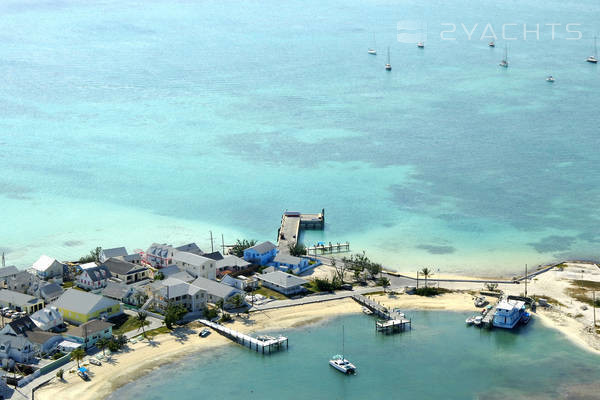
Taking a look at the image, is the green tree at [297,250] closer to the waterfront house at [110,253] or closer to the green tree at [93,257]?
the waterfront house at [110,253]

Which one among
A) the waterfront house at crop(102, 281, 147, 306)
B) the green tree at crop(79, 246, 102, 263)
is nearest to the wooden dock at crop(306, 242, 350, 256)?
the waterfront house at crop(102, 281, 147, 306)

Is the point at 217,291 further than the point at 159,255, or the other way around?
the point at 159,255

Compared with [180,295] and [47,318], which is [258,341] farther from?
[47,318]

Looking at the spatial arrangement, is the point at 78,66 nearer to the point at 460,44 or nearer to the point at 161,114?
the point at 161,114

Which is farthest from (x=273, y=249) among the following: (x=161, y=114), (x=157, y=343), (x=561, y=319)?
(x=161, y=114)

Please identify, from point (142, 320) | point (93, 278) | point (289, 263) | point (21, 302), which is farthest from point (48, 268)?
point (289, 263)

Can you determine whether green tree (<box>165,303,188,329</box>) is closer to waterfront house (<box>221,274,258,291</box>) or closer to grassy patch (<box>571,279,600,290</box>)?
waterfront house (<box>221,274,258,291</box>)
